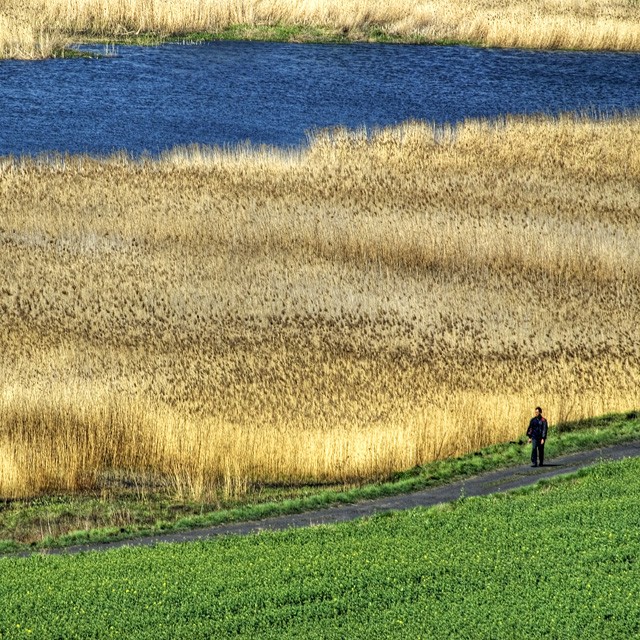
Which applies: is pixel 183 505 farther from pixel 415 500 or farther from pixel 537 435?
pixel 537 435

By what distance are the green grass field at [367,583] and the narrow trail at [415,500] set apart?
1.07m

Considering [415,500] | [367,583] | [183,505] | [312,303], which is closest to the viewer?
[367,583]

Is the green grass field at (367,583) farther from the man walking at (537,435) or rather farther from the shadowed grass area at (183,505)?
the man walking at (537,435)

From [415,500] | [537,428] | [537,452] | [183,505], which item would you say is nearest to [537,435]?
[537,428]

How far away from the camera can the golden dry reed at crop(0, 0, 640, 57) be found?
65.1m

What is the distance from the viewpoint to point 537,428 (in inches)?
789

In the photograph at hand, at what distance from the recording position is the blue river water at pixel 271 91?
47.2 m

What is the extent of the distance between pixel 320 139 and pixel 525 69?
2402cm

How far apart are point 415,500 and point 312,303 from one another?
387 inches

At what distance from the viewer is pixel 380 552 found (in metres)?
16.0

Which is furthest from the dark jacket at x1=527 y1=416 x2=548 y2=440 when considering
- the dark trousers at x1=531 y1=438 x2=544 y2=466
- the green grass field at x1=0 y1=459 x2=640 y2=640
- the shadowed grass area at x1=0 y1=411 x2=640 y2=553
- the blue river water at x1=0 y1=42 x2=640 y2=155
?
the blue river water at x1=0 y1=42 x2=640 y2=155

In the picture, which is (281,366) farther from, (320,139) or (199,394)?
(320,139)

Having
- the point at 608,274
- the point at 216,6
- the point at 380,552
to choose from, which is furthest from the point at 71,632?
the point at 216,6

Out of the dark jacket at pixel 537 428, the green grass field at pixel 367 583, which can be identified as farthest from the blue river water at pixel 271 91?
the green grass field at pixel 367 583
